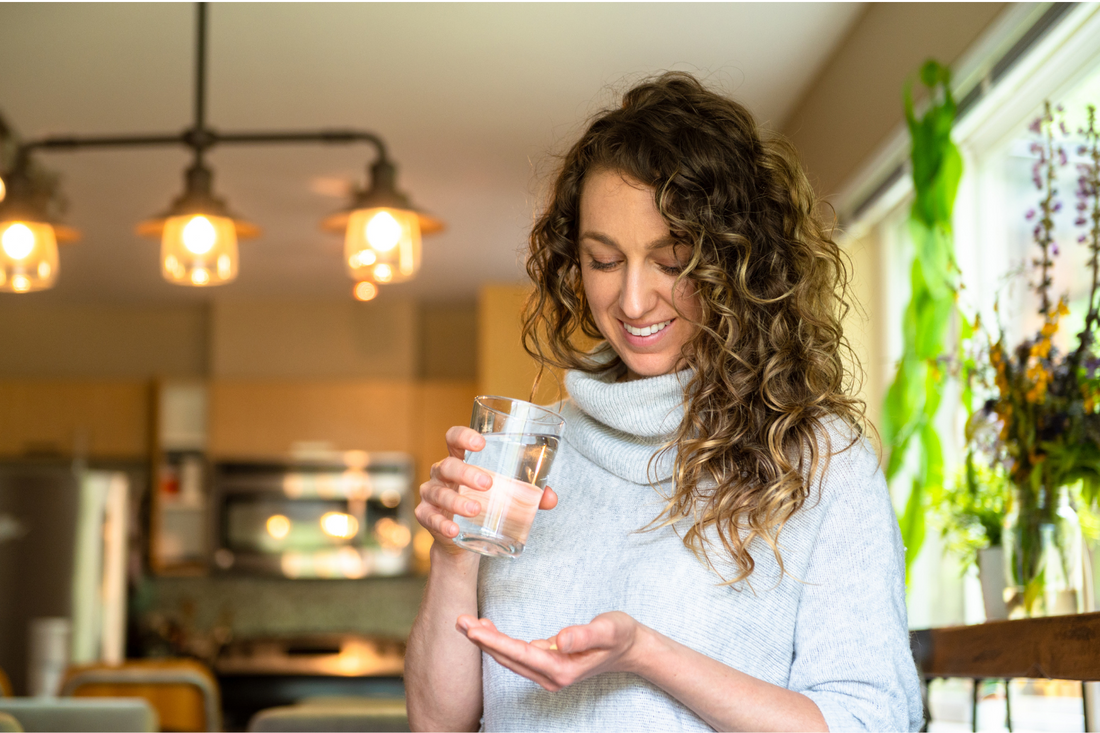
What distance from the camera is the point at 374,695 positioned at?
411 centimetres

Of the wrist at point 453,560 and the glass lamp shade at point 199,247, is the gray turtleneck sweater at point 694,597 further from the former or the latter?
the glass lamp shade at point 199,247

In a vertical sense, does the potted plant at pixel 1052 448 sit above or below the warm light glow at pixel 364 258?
below

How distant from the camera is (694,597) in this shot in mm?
969

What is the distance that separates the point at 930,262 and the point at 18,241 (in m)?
2.08

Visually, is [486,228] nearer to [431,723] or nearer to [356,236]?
[356,236]

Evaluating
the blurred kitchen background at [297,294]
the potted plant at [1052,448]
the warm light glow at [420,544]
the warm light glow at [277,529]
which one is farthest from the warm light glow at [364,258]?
the warm light glow at [420,544]

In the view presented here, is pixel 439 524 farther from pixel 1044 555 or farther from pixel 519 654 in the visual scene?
pixel 1044 555

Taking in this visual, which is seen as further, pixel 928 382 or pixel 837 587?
pixel 928 382

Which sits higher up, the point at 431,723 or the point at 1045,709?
the point at 431,723

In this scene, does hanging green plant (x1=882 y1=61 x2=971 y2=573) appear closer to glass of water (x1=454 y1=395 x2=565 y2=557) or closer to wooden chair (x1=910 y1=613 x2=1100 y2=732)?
wooden chair (x1=910 y1=613 x2=1100 y2=732)

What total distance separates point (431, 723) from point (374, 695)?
10.5 ft

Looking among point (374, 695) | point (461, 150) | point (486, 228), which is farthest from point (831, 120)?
point (374, 695)

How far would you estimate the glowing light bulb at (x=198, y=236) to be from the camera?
241 cm

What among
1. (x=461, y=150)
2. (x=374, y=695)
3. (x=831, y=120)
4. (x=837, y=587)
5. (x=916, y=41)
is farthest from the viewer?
(x=374, y=695)
